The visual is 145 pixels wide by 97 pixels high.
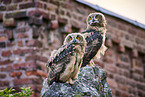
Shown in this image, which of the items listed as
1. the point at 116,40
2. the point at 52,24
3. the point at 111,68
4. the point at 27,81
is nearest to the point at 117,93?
the point at 111,68

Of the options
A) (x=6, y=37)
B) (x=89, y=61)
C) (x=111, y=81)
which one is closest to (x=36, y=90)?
(x=6, y=37)

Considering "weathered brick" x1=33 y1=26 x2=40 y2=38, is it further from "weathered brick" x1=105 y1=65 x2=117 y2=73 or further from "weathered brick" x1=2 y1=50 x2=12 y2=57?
"weathered brick" x1=105 y1=65 x2=117 y2=73

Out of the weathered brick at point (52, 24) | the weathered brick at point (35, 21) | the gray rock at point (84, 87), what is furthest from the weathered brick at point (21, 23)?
the gray rock at point (84, 87)

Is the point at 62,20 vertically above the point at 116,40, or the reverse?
the point at 62,20

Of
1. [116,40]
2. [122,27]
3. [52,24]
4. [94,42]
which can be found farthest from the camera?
[122,27]

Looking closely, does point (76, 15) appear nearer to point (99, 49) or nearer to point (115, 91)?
point (115, 91)

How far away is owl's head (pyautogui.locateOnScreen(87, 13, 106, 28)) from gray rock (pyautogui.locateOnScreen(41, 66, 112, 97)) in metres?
1.24

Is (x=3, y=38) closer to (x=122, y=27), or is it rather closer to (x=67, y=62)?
(x=122, y=27)

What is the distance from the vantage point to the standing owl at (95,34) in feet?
22.7

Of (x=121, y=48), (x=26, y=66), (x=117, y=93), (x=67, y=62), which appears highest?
(x=67, y=62)

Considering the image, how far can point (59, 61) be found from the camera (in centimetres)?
503

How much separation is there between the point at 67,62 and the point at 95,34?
8.04ft

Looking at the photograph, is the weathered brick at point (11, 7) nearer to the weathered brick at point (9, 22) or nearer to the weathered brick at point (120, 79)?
the weathered brick at point (9, 22)

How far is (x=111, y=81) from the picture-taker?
1544 centimetres
